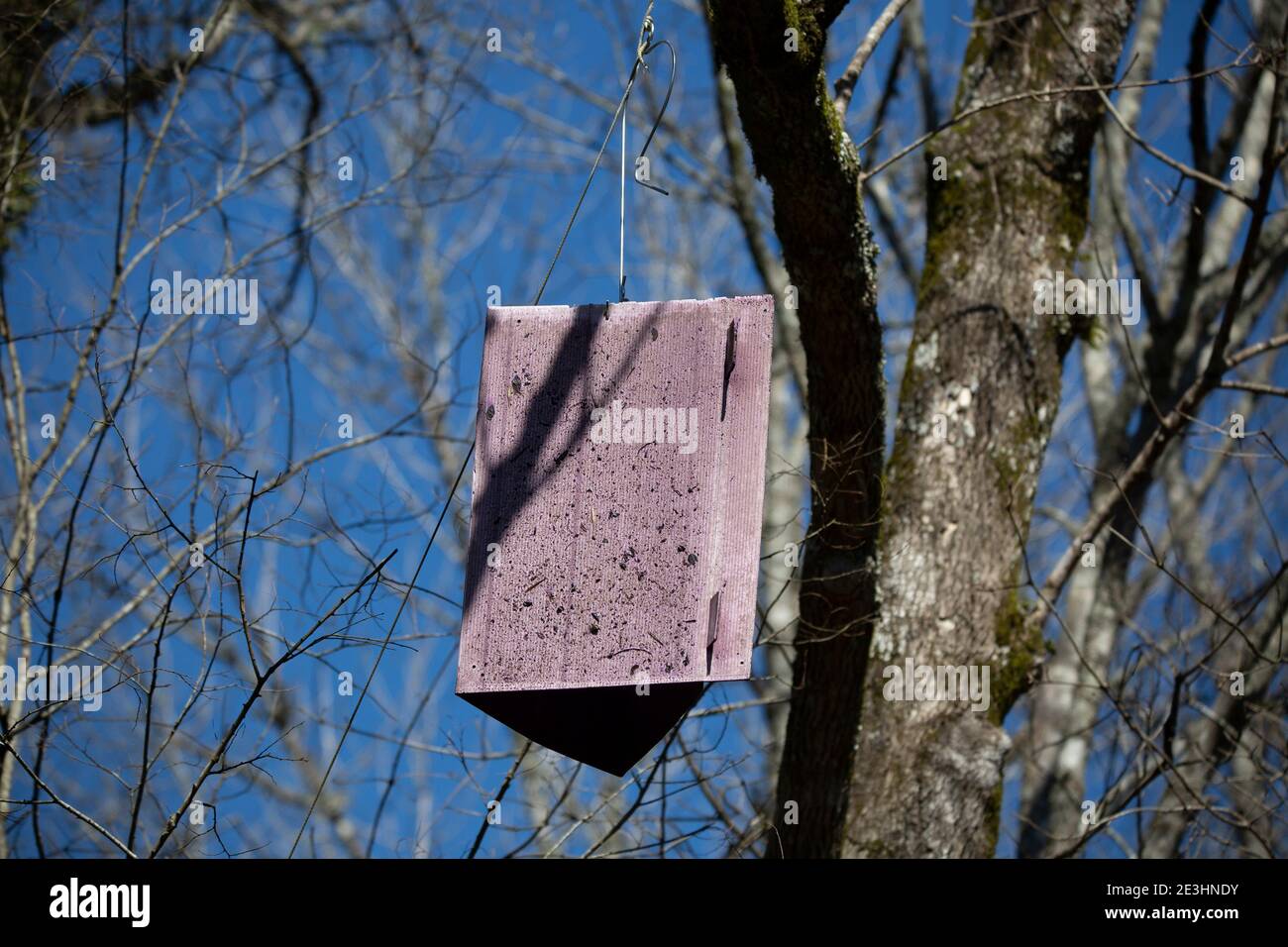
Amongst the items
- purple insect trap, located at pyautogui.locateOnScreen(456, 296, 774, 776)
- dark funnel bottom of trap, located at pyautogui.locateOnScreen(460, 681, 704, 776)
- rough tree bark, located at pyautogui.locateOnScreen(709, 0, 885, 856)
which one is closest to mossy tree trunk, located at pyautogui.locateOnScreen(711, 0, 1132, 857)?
rough tree bark, located at pyautogui.locateOnScreen(709, 0, 885, 856)

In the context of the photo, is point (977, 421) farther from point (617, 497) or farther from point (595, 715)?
point (595, 715)

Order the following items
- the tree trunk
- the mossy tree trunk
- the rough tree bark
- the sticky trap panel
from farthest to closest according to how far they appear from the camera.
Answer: the tree trunk < the mossy tree trunk < the rough tree bark < the sticky trap panel

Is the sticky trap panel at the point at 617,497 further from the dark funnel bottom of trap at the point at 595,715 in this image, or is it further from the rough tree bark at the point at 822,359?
the rough tree bark at the point at 822,359

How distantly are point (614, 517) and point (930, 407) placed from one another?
1.60 m

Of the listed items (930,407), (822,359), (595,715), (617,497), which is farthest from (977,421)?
(595,715)

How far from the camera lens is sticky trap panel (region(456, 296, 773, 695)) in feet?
9.59

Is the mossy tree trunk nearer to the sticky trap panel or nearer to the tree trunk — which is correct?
the tree trunk

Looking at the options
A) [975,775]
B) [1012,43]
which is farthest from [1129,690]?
[1012,43]

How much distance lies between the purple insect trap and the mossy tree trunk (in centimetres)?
63

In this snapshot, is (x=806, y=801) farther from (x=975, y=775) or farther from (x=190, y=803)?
(x=190, y=803)

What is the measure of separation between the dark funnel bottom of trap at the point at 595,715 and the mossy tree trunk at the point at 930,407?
82 centimetres

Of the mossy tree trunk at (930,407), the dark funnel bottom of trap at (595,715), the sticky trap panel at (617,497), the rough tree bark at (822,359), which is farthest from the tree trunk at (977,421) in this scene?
the sticky trap panel at (617,497)

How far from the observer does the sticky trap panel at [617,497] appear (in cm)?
292
